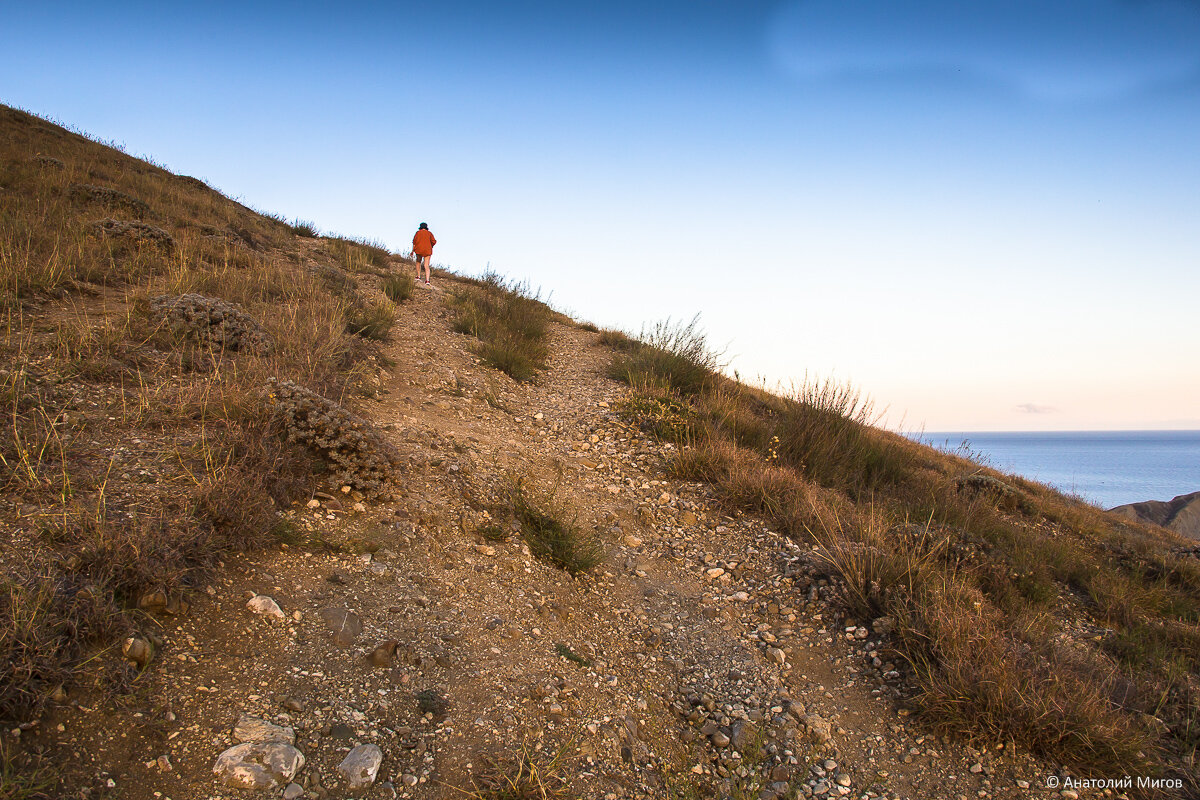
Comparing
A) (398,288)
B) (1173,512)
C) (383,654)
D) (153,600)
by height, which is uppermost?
(398,288)

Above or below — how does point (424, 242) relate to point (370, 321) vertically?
above

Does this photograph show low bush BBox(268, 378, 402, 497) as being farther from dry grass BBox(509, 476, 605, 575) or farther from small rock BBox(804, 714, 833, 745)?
small rock BBox(804, 714, 833, 745)

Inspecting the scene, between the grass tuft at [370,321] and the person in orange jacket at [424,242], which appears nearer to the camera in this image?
the grass tuft at [370,321]

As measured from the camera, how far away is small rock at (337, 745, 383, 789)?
203cm

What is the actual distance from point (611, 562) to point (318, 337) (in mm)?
4116

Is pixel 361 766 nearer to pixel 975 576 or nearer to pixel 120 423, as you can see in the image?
pixel 120 423

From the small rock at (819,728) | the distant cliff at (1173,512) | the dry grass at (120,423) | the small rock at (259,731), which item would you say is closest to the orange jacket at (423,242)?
the dry grass at (120,423)

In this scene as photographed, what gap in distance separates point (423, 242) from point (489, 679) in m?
12.9

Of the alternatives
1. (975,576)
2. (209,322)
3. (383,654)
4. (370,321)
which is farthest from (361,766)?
(370,321)

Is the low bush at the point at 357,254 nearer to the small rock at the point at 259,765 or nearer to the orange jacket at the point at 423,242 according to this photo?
the orange jacket at the point at 423,242

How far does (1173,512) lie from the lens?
15680 millimetres

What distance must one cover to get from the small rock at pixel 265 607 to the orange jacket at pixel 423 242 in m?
12.4

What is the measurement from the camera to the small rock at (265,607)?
2596 mm

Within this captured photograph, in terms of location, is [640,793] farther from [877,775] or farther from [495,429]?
[495,429]
